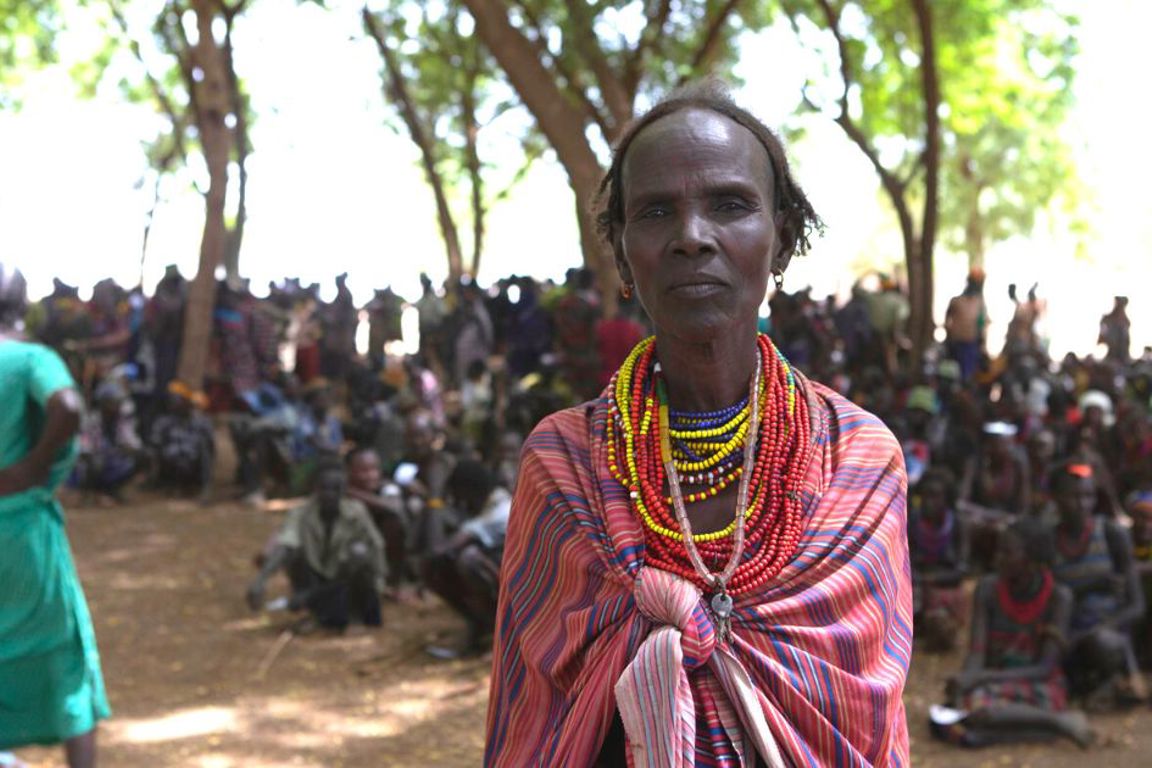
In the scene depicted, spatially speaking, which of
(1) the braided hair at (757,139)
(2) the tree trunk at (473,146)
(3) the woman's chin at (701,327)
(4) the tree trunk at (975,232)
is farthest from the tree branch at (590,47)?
(4) the tree trunk at (975,232)

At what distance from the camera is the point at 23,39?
23.0 metres

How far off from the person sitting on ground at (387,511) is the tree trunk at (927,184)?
592 centimetres

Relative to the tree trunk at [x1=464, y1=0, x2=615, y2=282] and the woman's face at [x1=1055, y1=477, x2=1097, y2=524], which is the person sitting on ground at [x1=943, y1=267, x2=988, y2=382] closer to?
the woman's face at [x1=1055, y1=477, x2=1097, y2=524]

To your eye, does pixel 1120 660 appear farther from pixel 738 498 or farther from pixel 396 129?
pixel 396 129

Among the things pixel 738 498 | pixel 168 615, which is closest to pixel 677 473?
pixel 738 498

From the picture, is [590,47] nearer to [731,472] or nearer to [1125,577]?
[1125,577]

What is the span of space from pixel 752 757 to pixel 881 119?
16.6 metres

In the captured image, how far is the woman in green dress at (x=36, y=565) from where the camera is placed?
157 inches

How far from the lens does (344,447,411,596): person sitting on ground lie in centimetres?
868

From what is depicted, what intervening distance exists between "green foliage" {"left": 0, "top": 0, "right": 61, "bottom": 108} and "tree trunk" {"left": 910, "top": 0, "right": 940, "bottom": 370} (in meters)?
13.0

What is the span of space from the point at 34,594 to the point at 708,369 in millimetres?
2918

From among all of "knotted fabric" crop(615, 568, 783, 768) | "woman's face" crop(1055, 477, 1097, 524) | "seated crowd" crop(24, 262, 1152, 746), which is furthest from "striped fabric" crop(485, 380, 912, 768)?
"woman's face" crop(1055, 477, 1097, 524)

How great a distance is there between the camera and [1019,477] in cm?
917

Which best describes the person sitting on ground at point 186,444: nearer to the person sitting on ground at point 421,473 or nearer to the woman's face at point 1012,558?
the person sitting on ground at point 421,473
